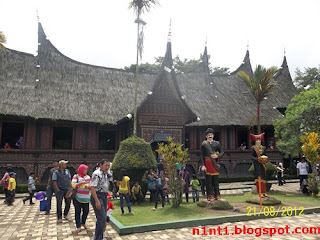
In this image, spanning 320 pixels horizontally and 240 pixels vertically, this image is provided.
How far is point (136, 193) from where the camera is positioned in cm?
1005

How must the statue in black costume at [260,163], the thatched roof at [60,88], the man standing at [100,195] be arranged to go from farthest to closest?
the thatched roof at [60,88]
the statue in black costume at [260,163]
the man standing at [100,195]

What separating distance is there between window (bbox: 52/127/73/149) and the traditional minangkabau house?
7cm

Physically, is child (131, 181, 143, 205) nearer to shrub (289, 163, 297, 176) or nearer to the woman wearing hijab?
the woman wearing hijab

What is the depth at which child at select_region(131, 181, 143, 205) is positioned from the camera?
32.5 feet

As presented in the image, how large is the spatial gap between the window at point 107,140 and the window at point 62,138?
220cm

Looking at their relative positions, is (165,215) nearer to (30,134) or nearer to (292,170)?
(30,134)

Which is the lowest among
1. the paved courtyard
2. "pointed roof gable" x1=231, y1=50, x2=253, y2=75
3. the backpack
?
the paved courtyard

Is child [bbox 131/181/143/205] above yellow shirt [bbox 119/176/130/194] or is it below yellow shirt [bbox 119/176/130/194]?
below

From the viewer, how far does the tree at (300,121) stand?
13.7 metres

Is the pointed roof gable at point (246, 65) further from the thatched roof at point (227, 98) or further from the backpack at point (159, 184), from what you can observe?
the backpack at point (159, 184)

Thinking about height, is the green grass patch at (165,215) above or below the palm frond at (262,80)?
below

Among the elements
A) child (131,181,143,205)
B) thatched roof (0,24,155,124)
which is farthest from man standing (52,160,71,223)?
thatched roof (0,24,155,124)

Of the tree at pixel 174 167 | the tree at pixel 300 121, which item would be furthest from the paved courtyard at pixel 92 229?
the tree at pixel 300 121

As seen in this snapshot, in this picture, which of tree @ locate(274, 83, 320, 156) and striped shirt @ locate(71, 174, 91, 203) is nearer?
striped shirt @ locate(71, 174, 91, 203)
